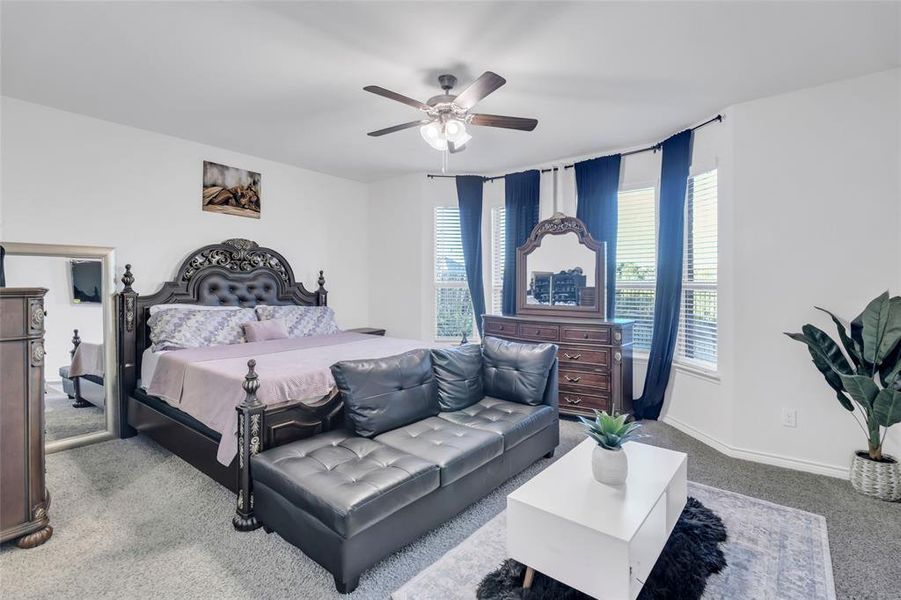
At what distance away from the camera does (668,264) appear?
390 cm

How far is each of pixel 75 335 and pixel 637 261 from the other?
16.7 ft

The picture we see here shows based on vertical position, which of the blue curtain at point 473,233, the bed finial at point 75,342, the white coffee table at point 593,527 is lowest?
the white coffee table at point 593,527

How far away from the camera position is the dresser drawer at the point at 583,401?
3.91 metres

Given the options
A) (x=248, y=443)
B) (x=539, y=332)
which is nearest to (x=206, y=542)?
(x=248, y=443)

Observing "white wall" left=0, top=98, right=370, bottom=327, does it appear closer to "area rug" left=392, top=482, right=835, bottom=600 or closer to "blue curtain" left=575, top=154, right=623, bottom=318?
"blue curtain" left=575, top=154, right=623, bottom=318

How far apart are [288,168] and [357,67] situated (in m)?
2.58

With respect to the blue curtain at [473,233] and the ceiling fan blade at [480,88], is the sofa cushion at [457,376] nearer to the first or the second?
the ceiling fan blade at [480,88]

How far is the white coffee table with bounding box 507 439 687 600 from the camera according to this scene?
155 cm

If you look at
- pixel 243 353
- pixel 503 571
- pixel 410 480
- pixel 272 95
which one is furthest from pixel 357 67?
pixel 503 571

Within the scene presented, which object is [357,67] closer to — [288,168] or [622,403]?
[288,168]

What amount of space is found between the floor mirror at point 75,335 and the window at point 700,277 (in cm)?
508

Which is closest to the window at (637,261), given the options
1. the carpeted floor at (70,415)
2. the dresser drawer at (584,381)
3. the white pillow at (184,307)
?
the dresser drawer at (584,381)

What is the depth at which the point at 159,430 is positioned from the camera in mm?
3221

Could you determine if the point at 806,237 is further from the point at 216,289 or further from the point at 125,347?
the point at 125,347
